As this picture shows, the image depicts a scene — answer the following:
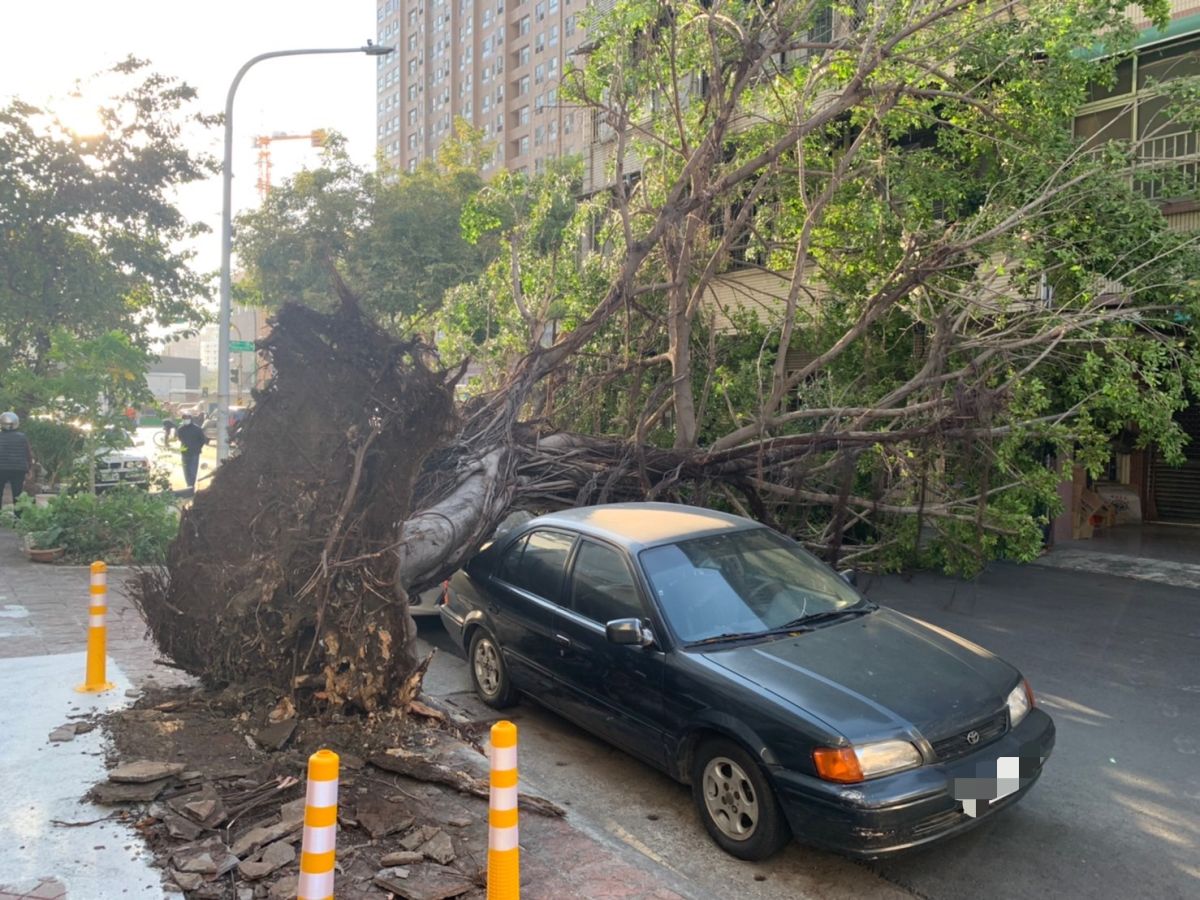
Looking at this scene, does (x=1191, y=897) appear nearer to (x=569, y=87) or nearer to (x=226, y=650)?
(x=226, y=650)

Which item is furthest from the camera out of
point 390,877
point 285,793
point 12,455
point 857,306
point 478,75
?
point 478,75

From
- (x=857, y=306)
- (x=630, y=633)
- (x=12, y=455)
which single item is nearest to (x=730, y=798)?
(x=630, y=633)

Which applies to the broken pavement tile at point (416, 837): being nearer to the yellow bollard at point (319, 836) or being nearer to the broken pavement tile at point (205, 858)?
the broken pavement tile at point (205, 858)

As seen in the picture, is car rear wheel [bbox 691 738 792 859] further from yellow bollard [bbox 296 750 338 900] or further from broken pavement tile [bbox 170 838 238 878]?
broken pavement tile [bbox 170 838 238 878]

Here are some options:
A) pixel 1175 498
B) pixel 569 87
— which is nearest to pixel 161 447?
pixel 569 87

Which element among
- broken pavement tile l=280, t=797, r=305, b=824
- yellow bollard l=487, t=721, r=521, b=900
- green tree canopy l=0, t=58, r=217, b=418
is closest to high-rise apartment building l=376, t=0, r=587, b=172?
green tree canopy l=0, t=58, r=217, b=418

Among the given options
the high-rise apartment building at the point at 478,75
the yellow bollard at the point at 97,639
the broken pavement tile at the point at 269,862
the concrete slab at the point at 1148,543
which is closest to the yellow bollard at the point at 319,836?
the broken pavement tile at the point at 269,862

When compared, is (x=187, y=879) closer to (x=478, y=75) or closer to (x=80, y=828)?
(x=80, y=828)

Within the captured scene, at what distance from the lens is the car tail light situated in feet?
13.0

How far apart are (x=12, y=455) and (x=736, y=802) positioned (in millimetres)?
13116

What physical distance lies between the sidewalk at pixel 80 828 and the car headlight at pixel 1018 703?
181cm

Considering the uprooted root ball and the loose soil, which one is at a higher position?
the uprooted root ball

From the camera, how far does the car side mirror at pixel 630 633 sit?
4.88m

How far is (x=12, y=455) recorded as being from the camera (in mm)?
13742
